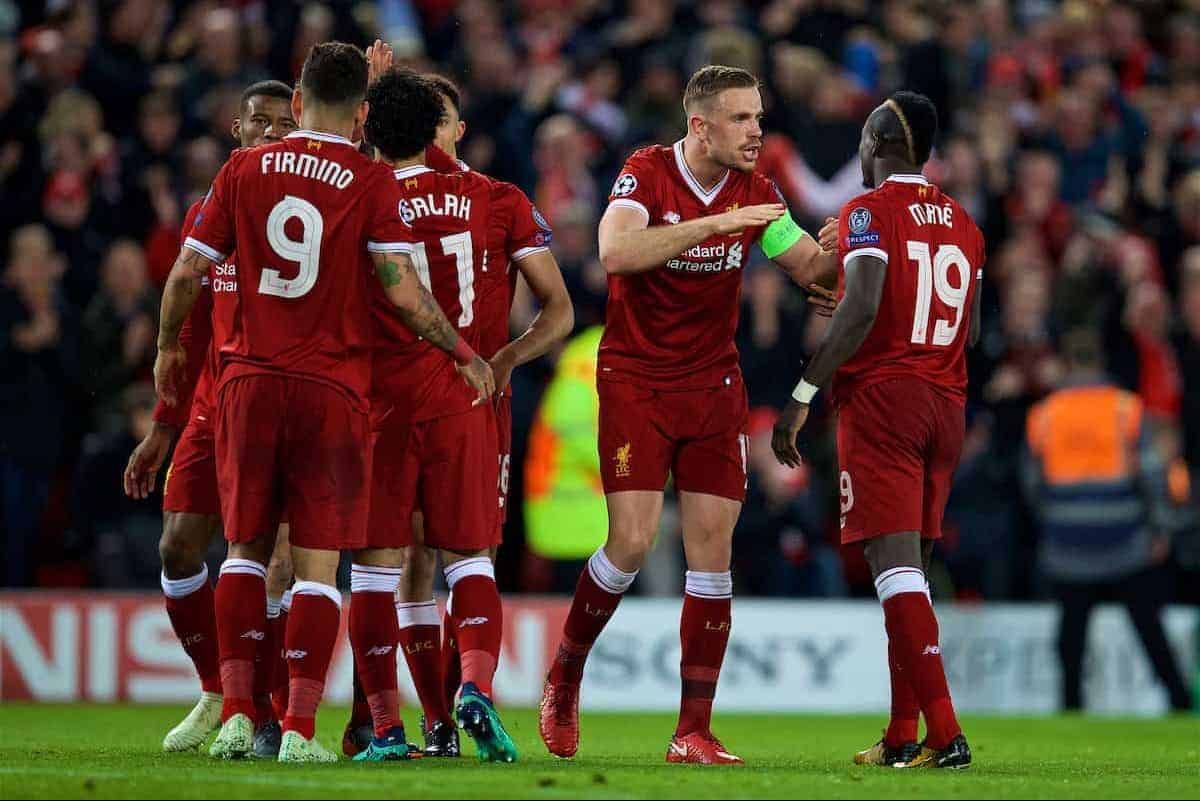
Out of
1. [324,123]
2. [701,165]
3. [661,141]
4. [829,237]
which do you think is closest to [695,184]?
[701,165]

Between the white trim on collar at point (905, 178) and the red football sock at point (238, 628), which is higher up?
the white trim on collar at point (905, 178)

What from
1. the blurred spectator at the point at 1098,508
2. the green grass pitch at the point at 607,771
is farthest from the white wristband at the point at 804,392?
the blurred spectator at the point at 1098,508

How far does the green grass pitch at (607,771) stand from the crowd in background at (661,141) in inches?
118

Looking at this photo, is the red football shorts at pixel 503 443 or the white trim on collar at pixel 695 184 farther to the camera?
the white trim on collar at pixel 695 184

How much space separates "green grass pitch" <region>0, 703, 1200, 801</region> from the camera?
694 centimetres

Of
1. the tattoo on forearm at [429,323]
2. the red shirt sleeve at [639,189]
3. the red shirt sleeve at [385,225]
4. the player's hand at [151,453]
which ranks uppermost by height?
the red shirt sleeve at [639,189]

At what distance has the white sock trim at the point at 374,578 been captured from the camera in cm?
841

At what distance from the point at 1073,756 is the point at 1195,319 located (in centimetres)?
677

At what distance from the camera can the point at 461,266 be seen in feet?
28.6

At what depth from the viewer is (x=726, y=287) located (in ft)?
30.1

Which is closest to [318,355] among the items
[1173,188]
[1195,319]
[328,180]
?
[328,180]

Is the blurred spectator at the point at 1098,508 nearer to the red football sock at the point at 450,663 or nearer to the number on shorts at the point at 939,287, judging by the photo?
the number on shorts at the point at 939,287

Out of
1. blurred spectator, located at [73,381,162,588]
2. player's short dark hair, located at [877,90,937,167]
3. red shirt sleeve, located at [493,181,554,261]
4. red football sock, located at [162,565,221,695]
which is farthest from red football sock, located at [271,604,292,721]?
blurred spectator, located at [73,381,162,588]

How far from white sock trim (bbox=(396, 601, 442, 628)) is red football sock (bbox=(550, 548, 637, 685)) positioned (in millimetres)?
648
